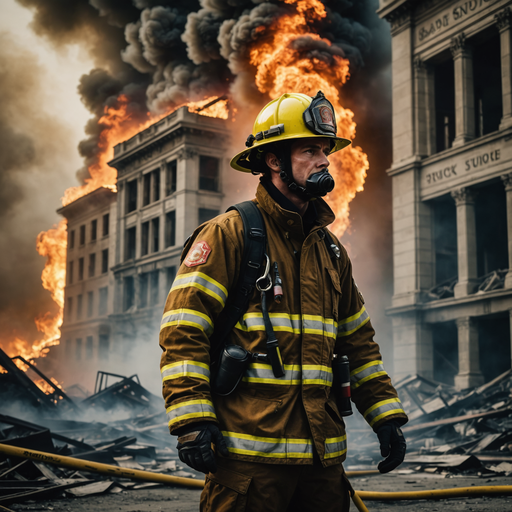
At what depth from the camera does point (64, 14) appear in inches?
1267

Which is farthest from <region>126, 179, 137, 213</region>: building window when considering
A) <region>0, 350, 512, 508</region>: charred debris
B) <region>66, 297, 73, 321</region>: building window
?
<region>0, 350, 512, 508</region>: charred debris

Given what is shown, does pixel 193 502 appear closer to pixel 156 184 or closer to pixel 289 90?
pixel 289 90

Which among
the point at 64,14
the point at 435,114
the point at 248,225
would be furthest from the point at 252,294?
the point at 64,14

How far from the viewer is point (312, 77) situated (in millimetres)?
24922

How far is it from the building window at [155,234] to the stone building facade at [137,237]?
2.2 inches

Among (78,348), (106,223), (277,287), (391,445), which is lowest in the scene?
(391,445)

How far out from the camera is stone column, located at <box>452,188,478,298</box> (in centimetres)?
2203

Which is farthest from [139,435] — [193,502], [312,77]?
[312,77]

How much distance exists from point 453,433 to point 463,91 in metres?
13.9

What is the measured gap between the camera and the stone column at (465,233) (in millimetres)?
22031

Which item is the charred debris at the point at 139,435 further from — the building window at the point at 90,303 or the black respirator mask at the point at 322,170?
the building window at the point at 90,303

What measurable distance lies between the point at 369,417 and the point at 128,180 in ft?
122

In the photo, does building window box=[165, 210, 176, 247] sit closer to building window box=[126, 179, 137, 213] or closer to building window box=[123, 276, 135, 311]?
building window box=[123, 276, 135, 311]

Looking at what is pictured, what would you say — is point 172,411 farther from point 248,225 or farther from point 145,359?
point 145,359
